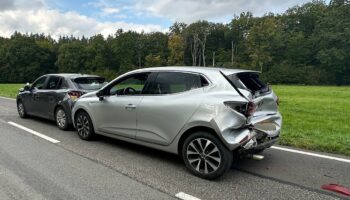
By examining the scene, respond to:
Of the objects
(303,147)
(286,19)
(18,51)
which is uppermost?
(286,19)

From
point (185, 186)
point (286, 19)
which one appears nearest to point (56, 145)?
point (185, 186)

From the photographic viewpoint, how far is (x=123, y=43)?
79875 mm

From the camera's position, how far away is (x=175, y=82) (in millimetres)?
5441

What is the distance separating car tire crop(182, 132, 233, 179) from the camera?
4.71 m

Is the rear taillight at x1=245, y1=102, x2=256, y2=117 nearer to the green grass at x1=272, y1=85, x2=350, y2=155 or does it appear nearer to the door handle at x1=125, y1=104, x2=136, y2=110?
the door handle at x1=125, y1=104, x2=136, y2=110

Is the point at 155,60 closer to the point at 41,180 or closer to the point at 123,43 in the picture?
the point at 123,43

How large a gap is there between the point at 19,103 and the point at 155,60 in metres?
64.9

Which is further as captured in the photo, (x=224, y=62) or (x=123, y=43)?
(x=123, y=43)

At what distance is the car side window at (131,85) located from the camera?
5987 millimetres

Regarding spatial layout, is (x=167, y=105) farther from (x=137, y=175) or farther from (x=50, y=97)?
(x=50, y=97)

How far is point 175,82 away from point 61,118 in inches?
171

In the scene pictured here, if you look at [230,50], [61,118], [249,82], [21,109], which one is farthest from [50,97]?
[230,50]

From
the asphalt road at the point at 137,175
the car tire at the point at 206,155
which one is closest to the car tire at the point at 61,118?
the asphalt road at the point at 137,175

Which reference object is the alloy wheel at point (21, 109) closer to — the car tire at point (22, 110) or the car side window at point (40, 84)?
the car tire at point (22, 110)
